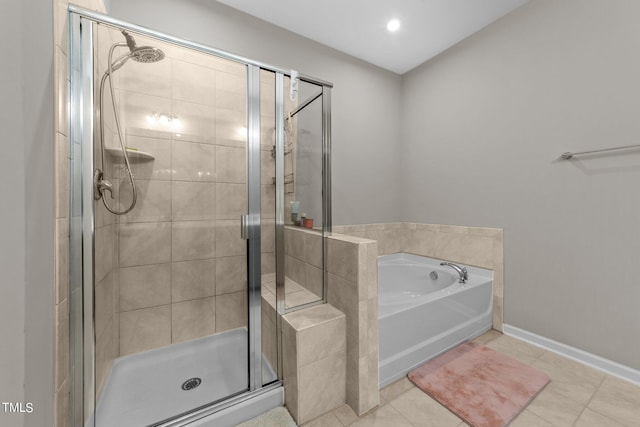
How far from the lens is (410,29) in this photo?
6.53 ft

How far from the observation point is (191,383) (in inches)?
51.4

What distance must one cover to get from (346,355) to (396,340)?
34 centimetres

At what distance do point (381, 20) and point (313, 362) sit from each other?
2.44 metres

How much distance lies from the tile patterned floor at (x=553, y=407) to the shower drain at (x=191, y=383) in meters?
0.65

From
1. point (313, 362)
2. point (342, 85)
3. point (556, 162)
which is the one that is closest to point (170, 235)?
point (313, 362)

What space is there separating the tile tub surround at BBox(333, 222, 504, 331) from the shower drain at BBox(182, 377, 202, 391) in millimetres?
1483

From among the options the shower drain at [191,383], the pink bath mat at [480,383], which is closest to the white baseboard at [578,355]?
the pink bath mat at [480,383]

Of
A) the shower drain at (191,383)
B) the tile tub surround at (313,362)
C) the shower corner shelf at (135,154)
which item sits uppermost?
the shower corner shelf at (135,154)

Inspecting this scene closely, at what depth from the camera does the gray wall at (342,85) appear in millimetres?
1656

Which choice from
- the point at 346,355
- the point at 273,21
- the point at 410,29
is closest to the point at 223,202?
the point at 346,355

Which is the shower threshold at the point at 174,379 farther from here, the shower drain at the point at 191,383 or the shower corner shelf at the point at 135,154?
the shower corner shelf at the point at 135,154

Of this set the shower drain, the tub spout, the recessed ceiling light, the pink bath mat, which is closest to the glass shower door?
the shower drain

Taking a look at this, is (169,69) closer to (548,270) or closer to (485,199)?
(485,199)

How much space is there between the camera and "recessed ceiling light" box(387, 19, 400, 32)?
1.91 metres
